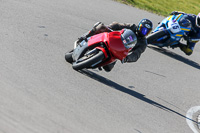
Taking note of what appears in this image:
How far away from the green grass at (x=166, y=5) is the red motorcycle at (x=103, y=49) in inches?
348

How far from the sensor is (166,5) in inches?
745

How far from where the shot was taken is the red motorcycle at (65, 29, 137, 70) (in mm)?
7031

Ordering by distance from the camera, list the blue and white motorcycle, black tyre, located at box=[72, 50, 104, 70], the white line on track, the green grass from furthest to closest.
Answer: the green grass
the blue and white motorcycle
black tyre, located at box=[72, 50, 104, 70]
the white line on track

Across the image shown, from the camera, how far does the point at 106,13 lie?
520 inches

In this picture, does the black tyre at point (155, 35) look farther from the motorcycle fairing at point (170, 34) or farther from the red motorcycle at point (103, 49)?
the red motorcycle at point (103, 49)

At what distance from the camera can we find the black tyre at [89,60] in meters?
6.94

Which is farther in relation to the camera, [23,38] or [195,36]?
[195,36]

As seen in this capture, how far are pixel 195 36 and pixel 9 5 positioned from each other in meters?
5.41

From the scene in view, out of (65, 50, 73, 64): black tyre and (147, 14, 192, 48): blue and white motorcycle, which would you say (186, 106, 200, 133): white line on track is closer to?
(65, 50, 73, 64): black tyre

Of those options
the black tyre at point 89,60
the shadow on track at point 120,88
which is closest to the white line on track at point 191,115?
the shadow on track at point 120,88

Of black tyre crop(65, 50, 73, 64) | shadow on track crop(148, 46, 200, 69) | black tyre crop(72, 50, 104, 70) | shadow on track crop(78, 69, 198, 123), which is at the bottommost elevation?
shadow on track crop(148, 46, 200, 69)

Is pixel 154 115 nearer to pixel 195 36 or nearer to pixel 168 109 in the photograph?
pixel 168 109

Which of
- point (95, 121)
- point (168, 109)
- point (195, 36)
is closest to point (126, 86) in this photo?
point (168, 109)

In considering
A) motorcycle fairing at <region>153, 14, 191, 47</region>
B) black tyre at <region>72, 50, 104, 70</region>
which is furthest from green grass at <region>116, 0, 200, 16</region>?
black tyre at <region>72, 50, 104, 70</region>
